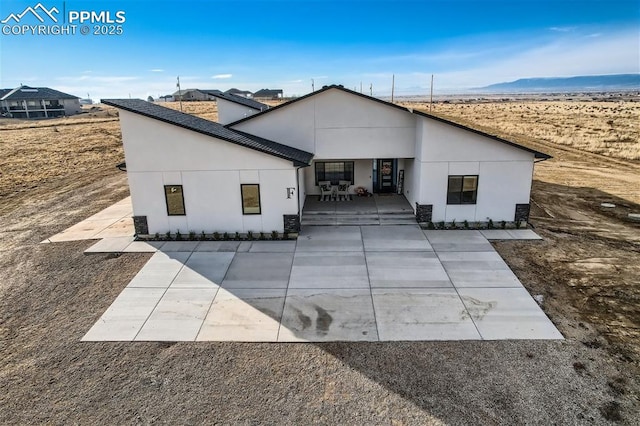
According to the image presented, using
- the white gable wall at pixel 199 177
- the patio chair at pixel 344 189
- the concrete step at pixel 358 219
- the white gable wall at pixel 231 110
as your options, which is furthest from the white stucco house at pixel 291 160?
the white gable wall at pixel 231 110

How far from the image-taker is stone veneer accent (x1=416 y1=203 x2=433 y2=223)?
1509 cm

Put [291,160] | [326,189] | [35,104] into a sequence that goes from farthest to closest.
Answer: [35,104]
[326,189]
[291,160]

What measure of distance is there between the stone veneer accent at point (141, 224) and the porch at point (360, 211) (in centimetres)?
587

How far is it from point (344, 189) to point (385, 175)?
216 centimetres

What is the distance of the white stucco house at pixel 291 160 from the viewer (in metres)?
13.6

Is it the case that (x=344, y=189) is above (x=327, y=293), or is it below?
A: above

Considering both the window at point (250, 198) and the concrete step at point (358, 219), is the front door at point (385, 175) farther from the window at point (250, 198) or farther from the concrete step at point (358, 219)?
the window at point (250, 198)

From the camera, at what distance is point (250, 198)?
14.2 m

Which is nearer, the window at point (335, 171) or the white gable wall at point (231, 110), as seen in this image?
the window at point (335, 171)

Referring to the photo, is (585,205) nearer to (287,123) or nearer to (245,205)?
(287,123)

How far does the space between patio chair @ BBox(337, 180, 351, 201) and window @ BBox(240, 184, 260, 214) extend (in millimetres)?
5379

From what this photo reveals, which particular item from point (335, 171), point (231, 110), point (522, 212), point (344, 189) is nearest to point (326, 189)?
point (344, 189)

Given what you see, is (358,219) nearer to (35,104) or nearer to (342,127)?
(342,127)

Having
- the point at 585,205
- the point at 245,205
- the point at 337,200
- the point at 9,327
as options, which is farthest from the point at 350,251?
the point at 585,205
